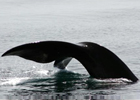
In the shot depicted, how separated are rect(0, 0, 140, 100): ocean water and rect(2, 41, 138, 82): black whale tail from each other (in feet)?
0.71

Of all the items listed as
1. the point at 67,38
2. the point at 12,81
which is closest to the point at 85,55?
the point at 12,81

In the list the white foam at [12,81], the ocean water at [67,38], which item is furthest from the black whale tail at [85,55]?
the white foam at [12,81]

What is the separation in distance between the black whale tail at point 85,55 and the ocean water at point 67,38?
0.71ft

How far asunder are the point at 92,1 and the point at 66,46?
21.1 metres

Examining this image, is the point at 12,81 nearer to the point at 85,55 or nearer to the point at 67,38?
the point at 85,55

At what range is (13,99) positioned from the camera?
8.95 meters

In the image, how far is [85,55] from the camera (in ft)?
31.1

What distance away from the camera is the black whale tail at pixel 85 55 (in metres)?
9.08

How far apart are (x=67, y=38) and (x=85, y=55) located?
7.76 meters

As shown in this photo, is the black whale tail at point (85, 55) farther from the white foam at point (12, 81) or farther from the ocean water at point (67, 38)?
the white foam at point (12, 81)

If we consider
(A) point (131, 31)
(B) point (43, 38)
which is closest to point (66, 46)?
(B) point (43, 38)

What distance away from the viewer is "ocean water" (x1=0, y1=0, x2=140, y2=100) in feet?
31.0

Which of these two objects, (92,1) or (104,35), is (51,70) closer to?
(104,35)

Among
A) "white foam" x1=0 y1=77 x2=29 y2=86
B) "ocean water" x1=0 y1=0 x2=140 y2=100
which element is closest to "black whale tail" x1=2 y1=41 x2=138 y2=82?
"ocean water" x1=0 y1=0 x2=140 y2=100
